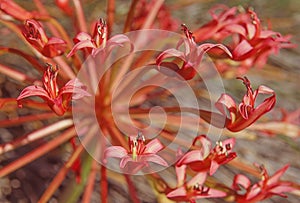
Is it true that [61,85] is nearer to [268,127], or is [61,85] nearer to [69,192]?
[69,192]

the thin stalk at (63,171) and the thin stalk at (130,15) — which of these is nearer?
the thin stalk at (63,171)

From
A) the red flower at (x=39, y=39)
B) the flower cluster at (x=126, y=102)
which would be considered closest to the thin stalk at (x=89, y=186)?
the flower cluster at (x=126, y=102)

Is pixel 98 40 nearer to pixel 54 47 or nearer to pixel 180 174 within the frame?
pixel 54 47

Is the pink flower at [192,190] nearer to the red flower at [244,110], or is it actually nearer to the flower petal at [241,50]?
the red flower at [244,110]

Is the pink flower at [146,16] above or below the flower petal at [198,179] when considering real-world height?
above

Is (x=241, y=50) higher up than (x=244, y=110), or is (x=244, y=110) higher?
(x=241, y=50)

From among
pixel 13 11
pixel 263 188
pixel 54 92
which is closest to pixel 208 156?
pixel 263 188

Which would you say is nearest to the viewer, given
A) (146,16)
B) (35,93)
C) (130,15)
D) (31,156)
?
(35,93)
